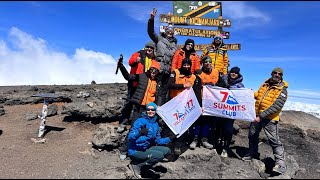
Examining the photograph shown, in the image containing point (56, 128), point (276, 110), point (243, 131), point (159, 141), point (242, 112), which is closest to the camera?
point (159, 141)

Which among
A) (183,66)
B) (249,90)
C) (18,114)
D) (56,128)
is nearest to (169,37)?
(183,66)

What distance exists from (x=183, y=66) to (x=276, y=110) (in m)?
2.78

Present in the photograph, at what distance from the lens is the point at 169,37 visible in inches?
407

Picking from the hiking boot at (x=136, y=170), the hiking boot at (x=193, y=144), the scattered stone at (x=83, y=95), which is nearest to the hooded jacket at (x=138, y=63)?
the hiking boot at (x=193, y=144)

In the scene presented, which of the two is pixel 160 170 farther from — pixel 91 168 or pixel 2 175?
pixel 2 175

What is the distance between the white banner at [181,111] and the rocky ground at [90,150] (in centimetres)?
90

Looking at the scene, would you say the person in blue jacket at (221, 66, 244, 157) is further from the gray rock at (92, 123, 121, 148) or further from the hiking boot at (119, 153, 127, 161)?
the gray rock at (92, 123, 121, 148)

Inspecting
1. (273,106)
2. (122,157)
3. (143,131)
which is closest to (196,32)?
(273,106)

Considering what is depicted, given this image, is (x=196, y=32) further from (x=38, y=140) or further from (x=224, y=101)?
(x=38, y=140)

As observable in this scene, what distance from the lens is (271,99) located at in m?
9.17

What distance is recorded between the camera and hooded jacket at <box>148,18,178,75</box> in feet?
32.6

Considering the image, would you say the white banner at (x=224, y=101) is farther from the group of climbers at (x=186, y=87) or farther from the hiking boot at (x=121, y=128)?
the hiking boot at (x=121, y=128)

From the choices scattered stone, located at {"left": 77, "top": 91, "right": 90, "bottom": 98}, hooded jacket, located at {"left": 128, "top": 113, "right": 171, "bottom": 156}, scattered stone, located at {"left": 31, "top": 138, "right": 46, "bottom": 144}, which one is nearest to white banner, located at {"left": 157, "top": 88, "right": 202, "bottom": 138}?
hooded jacket, located at {"left": 128, "top": 113, "right": 171, "bottom": 156}

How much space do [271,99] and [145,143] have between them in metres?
3.71
